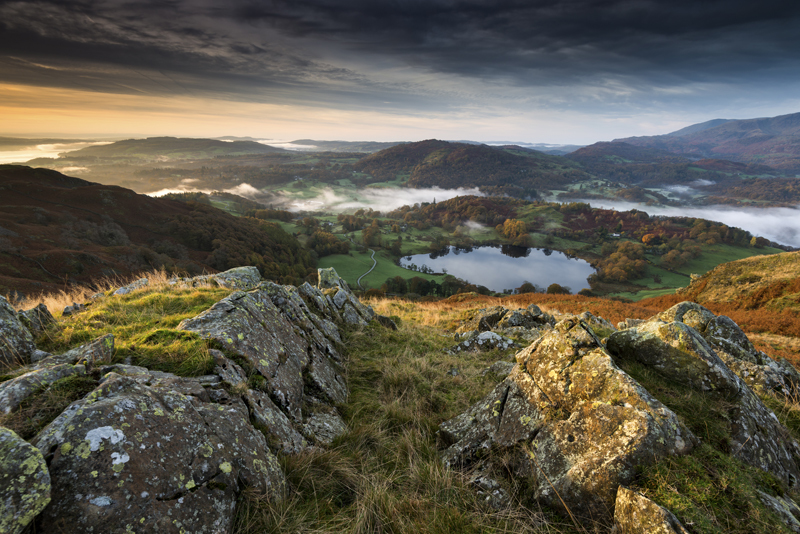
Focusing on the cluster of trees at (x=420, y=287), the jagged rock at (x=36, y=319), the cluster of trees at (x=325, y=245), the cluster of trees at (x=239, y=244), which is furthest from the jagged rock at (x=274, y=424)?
the cluster of trees at (x=325, y=245)

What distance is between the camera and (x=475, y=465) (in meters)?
5.30

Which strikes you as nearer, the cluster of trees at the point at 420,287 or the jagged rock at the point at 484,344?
the jagged rock at the point at 484,344

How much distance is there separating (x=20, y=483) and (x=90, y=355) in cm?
265

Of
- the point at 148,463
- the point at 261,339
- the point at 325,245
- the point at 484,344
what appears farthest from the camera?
the point at 325,245

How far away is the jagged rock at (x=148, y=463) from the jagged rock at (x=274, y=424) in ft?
1.44

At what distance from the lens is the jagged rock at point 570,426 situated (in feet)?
13.9

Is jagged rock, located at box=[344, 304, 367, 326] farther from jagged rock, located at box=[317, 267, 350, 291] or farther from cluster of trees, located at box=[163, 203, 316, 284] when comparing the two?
cluster of trees, located at box=[163, 203, 316, 284]

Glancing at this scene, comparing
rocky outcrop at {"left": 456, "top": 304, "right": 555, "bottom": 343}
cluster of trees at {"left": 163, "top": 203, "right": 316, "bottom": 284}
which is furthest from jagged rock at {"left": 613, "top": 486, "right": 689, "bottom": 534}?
cluster of trees at {"left": 163, "top": 203, "right": 316, "bottom": 284}

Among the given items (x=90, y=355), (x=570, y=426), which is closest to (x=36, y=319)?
(x=90, y=355)

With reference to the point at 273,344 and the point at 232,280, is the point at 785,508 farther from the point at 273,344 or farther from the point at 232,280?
the point at 232,280

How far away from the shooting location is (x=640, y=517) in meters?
3.64

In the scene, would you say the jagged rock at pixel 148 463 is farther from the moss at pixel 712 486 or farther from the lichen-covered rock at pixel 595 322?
the lichen-covered rock at pixel 595 322

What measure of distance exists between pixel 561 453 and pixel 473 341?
8.04 meters

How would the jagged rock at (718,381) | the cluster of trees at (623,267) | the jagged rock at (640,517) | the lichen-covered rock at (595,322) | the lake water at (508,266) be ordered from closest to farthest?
the jagged rock at (640,517)
the jagged rock at (718,381)
the lichen-covered rock at (595,322)
the cluster of trees at (623,267)
the lake water at (508,266)
